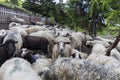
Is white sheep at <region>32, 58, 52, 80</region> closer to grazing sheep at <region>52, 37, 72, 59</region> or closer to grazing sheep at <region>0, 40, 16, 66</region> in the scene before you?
grazing sheep at <region>0, 40, 16, 66</region>

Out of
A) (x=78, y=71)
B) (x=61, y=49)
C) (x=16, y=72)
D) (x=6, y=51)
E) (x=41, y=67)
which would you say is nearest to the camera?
(x=16, y=72)

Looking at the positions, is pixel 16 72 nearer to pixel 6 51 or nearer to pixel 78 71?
pixel 78 71

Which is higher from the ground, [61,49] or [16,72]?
[16,72]

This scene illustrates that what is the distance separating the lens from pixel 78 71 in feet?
19.0

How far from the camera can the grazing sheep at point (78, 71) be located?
5.62m

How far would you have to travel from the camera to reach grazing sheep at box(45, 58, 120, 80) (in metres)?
5.62

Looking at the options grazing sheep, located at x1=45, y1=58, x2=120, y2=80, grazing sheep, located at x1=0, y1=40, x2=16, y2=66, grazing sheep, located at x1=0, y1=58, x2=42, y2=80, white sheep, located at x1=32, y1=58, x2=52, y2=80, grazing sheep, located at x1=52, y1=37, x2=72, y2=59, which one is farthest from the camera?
grazing sheep, located at x1=52, y1=37, x2=72, y2=59

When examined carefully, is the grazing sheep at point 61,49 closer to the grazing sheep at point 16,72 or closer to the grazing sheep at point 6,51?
the grazing sheep at point 6,51

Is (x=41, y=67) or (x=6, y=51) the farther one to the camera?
(x=6, y=51)

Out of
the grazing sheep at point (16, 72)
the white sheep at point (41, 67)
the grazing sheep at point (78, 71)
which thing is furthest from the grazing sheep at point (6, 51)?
the grazing sheep at point (78, 71)

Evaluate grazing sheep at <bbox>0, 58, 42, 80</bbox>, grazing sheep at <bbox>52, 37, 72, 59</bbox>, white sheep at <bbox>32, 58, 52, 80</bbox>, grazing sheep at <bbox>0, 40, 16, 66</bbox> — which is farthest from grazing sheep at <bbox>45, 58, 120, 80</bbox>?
grazing sheep at <bbox>52, 37, 72, 59</bbox>

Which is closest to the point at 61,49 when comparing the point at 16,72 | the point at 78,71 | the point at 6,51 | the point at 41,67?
the point at 6,51

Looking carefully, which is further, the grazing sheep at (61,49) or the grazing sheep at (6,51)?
the grazing sheep at (61,49)

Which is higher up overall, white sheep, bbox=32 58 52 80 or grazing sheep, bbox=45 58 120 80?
grazing sheep, bbox=45 58 120 80
